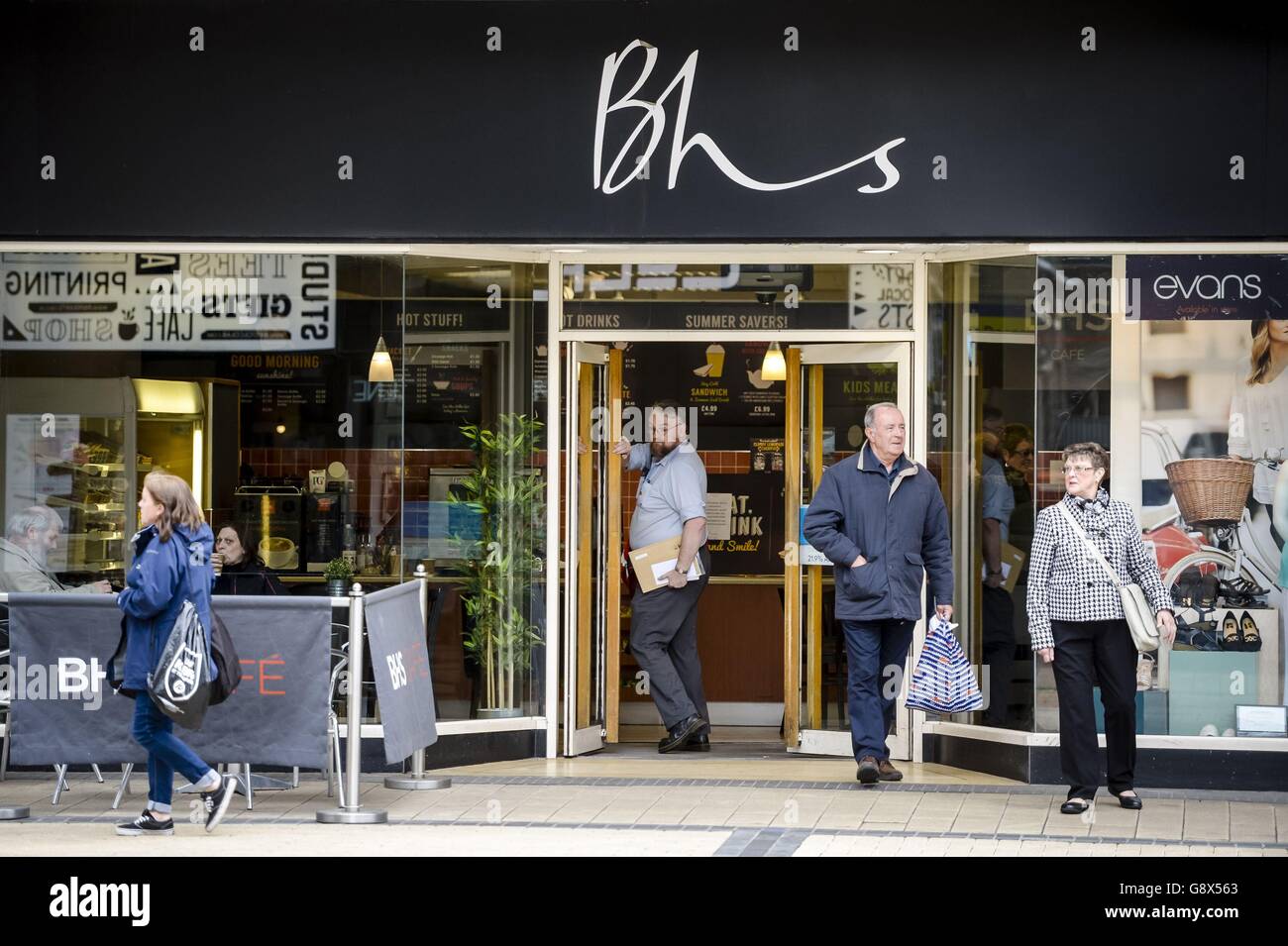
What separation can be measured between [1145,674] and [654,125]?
370 cm

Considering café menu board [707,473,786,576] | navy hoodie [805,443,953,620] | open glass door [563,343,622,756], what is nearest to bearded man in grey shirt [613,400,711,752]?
open glass door [563,343,622,756]

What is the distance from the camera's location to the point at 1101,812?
8.39 m

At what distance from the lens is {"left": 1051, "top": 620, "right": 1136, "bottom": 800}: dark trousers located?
831 centimetres

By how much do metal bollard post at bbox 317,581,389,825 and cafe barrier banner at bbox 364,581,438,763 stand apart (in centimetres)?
7

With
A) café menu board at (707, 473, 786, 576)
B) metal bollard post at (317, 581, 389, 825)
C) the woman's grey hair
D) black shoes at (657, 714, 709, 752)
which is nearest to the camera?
metal bollard post at (317, 581, 389, 825)

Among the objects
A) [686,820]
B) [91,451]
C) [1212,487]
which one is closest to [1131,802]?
[1212,487]

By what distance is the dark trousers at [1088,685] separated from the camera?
831 cm

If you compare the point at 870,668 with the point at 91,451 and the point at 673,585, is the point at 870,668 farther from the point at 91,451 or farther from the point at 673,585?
the point at 91,451

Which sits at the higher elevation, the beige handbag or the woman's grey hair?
the woman's grey hair

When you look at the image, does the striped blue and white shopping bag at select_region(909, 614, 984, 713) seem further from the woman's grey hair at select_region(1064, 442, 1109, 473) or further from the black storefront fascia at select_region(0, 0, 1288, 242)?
the black storefront fascia at select_region(0, 0, 1288, 242)

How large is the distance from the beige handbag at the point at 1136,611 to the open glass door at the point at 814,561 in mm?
2143

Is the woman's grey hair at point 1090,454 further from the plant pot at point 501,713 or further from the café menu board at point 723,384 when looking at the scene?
the café menu board at point 723,384

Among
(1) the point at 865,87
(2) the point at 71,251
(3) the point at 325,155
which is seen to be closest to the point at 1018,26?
(1) the point at 865,87

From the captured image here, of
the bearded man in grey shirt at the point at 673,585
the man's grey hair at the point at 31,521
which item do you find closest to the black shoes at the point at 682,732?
the bearded man in grey shirt at the point at 673,585
